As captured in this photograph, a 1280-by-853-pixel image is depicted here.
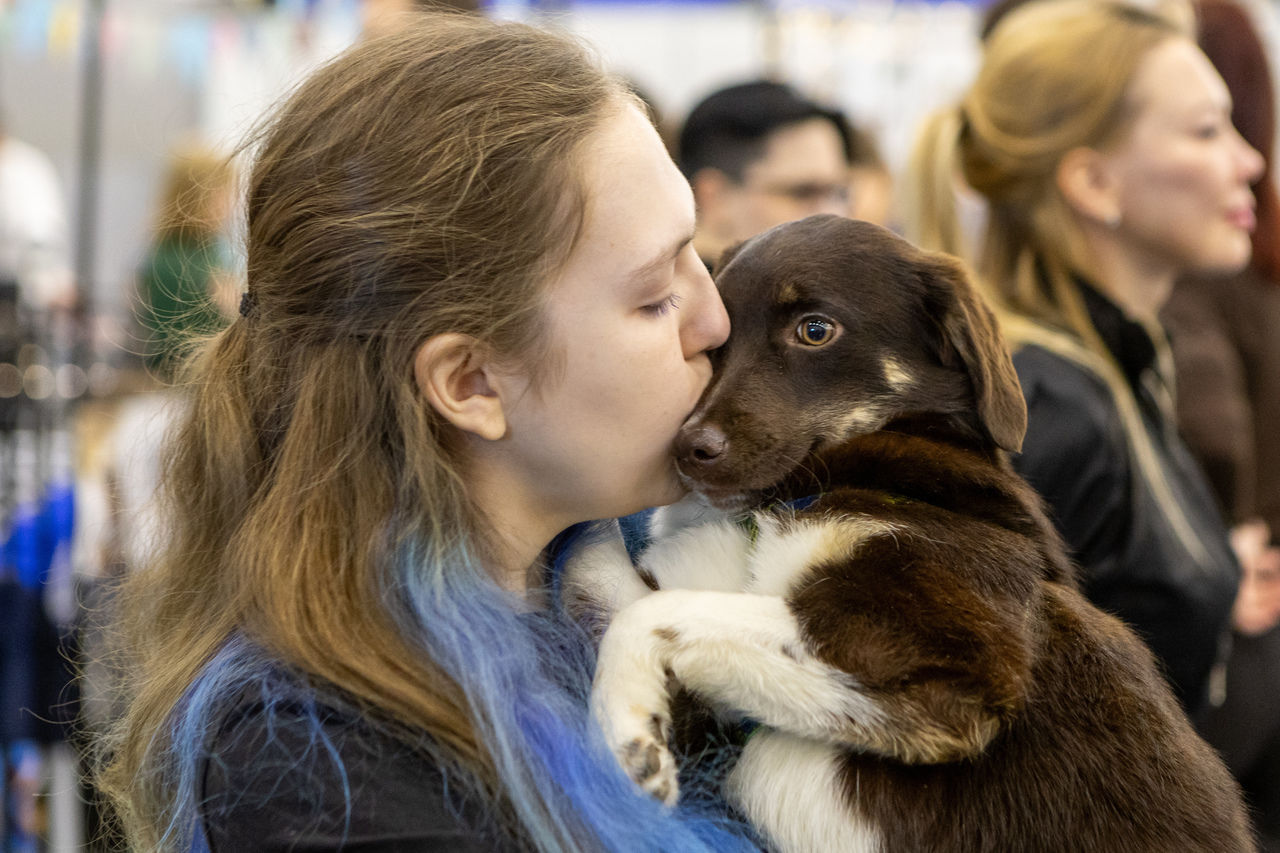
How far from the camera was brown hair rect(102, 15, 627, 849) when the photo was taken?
133 centimetres

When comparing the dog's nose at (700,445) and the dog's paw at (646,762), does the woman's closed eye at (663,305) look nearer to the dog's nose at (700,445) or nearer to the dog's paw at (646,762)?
the dog's nose at (700,445)

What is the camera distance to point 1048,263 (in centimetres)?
261

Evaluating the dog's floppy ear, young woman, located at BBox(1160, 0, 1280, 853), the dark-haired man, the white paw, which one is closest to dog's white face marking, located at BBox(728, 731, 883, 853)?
the white paw

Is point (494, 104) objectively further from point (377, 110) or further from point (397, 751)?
point (397, 751)

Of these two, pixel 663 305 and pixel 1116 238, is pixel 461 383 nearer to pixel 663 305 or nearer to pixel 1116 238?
pixel 663 305

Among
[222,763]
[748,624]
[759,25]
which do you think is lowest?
[759,25]

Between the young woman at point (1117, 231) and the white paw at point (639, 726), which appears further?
the young woman at point (1117, 231)

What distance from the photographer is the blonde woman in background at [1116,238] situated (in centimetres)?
225

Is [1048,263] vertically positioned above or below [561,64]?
below

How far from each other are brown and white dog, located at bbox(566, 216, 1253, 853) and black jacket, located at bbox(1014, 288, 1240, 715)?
→ 25.9 inches

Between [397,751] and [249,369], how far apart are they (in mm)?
509

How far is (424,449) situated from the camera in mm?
1354

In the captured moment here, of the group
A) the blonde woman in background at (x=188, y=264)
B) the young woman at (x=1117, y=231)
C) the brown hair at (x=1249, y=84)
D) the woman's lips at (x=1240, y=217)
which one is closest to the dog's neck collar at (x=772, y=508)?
the blonde woman in background at (x=188, y=264)

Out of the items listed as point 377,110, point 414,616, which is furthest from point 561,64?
point 414,616
